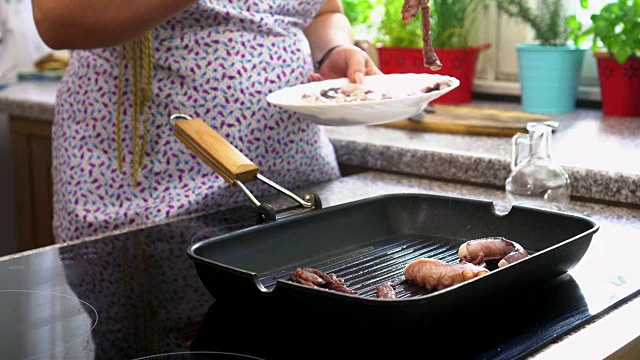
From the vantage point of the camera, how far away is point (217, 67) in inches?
54.8

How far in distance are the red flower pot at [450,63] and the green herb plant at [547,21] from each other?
134 millimetres

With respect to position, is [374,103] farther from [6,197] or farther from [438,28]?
[6,197]

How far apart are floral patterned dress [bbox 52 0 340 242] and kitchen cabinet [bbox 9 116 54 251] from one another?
863mm

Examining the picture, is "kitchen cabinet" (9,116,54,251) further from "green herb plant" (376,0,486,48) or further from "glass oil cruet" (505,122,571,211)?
"glass oil cruet" (505,122,571,211)

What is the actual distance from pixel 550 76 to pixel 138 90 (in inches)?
40.4

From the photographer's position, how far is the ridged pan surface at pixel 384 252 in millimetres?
782

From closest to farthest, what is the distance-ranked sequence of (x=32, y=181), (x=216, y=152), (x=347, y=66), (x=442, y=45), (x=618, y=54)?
(x=216, y=152)
(x=347, y=66)
(x=618, y=54)
(x=442, y=45)
(x=32, y=181)

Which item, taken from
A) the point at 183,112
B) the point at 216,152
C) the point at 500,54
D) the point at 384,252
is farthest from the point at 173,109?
the point at 500,54

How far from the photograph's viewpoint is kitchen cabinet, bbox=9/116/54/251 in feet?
7.57

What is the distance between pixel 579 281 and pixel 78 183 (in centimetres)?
80

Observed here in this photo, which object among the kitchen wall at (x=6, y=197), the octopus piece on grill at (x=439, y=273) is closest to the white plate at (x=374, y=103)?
the octopus piece on grill at (x=439, y=273)

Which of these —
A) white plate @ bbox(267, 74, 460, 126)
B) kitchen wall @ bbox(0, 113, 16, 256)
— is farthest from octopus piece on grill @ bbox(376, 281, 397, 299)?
kitchen wall @ bbox(0, 113, 16, 256)

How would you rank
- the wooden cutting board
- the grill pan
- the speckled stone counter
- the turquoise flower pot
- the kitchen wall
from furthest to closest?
the kitchen wall, the turquoise flower pot, the wooden cutting board, the speckled stone counter, the grill pan

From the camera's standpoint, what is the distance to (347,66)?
4.95 feet
